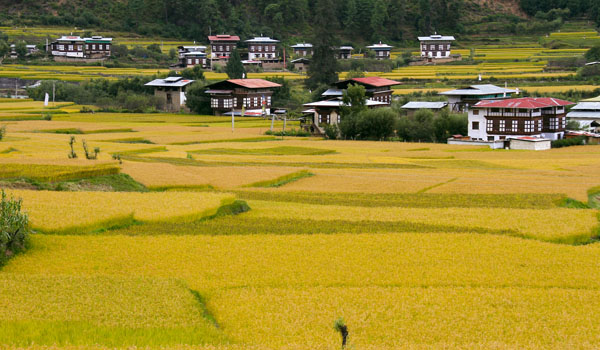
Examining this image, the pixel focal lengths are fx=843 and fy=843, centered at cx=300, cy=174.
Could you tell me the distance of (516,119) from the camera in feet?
188

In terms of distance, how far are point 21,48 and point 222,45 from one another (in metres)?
26.6

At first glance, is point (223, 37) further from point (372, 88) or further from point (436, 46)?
point (372, 88)

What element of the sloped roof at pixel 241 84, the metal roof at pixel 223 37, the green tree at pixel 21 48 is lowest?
the sloped roof at pixel 241 84

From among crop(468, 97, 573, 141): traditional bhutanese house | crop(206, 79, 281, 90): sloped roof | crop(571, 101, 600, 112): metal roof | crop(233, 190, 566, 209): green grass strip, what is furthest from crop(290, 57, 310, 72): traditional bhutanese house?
crop(233, 190, 566, 209): green grass strip

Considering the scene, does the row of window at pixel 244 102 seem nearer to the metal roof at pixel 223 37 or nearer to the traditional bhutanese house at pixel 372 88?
the traditional bhutanese house at pixel 372 88

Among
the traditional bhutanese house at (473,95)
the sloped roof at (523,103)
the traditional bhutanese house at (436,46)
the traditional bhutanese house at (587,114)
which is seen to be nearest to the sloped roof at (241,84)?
the traditional bhutanese house at (473,95)

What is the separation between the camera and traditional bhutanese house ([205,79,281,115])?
244 feet

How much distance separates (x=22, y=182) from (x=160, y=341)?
15.8 m

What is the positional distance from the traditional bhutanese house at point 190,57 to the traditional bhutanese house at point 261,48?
7.08 m

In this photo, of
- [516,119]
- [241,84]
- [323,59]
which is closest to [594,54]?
[323,59]

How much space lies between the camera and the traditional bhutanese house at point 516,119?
2247 inches

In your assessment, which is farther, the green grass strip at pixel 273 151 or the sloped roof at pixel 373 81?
the sloped roof at pixel 373 81

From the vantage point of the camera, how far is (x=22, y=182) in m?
27.0

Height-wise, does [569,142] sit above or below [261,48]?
below
